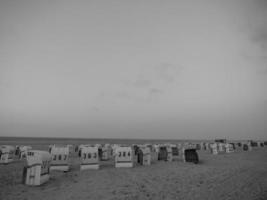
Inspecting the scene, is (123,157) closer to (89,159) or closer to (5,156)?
(89,159)

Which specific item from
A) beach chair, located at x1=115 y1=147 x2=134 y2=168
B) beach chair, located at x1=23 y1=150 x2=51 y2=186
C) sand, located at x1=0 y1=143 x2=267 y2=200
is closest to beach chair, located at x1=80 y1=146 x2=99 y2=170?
beach chair, located at x1=115 y1=147 x2=134 y2=168

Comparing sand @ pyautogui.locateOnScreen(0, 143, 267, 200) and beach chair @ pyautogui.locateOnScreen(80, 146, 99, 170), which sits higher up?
beach chair @ pyautogui.locateOnScreen(80, 146, 99, 170)

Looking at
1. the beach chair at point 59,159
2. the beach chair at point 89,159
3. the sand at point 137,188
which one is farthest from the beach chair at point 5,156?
the beach chair at point 89,159

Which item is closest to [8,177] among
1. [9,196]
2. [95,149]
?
[9,196]

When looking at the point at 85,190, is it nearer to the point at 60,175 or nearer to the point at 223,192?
the point at 60,175

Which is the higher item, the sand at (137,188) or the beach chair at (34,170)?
the beach chair at (34,170)

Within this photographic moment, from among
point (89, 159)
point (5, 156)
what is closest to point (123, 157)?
point (89, 159)

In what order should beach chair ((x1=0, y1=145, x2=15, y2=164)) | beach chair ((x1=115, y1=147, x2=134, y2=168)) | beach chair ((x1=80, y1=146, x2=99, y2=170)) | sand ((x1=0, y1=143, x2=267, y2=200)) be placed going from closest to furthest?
sand ((x1=0, y1=143, x2=267, y2=200))
beach chair ((x1=80, y1=146, x2=99, y2=170))
beach chair ((x1=115, y1=147, x2=134, y2=168))
beach chair ((x1=0, y1=145, x2=15, y2=164))

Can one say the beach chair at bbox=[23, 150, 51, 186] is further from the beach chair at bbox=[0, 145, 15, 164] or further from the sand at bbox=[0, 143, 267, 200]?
the beach chair at bbox=[0, 145, 15, 164]

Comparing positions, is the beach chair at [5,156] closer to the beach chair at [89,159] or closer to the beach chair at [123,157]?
the beach chair at [89,159]

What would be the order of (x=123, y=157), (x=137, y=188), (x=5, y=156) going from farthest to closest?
1. (x=5, y=156)
2. (x=123, y=157)
3. (x=137, y=188)

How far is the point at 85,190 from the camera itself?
42.2ft

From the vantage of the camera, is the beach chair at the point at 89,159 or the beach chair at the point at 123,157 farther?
the beach chair at the point at 123,157

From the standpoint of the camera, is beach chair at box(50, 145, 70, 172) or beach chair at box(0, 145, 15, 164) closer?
beach chair at box(50, 145, 70, 172)
